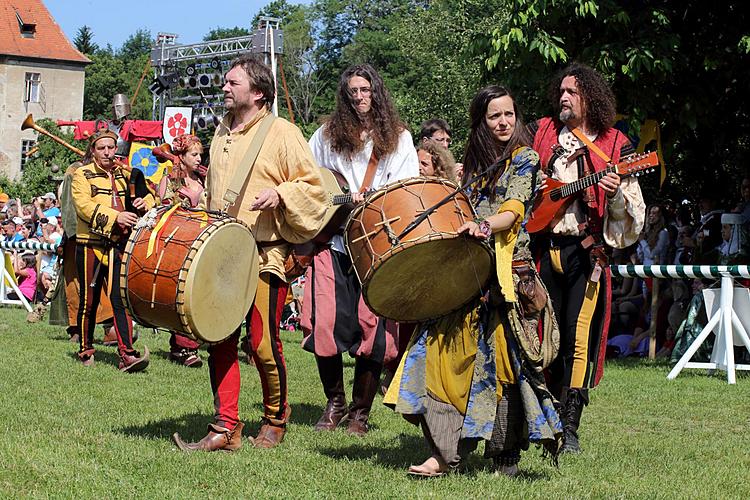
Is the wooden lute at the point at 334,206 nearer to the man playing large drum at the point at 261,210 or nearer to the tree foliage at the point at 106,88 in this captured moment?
the man playing large drum at the point at 261,210

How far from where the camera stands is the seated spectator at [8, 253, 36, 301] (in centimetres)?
1852

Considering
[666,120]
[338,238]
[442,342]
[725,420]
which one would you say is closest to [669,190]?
[666,120]

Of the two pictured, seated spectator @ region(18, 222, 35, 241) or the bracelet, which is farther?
seated spectator @ region(18, 222, 35, 241)

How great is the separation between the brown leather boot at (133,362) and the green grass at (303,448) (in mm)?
147

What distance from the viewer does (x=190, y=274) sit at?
551cm

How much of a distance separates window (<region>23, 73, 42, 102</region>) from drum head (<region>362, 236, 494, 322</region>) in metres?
69.2

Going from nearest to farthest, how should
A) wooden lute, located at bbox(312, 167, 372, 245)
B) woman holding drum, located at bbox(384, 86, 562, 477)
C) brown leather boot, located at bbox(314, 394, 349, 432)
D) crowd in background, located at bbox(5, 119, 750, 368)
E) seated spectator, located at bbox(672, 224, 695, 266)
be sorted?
woman holding drum, located at bbox(384, 86, 562, 477)
wooden lute, located at bbox(312, 167, 372, 245)
brown leather boot, located at bbox(314, 394, 349, 432)
crowd in background, located at bbox(5, 119, 750, 368)
seated spectator, located at bbox(672, 224, 695, 266)

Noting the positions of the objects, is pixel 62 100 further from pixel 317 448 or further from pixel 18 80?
pixel 317 448

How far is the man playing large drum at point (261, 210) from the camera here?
611 cm

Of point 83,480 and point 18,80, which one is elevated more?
point 18,80

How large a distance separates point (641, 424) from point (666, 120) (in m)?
6.08

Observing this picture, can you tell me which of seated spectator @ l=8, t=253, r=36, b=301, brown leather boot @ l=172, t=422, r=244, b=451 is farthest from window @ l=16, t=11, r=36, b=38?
brown leather boot @ l=172, t=422, r=244, b=451

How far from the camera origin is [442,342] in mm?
5523

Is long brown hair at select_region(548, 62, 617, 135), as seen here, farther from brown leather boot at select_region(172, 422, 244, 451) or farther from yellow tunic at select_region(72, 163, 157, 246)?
yellow tunic at select_region(72, 163, 157, 246)
